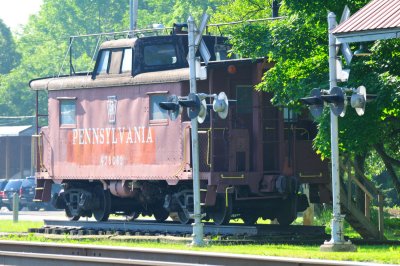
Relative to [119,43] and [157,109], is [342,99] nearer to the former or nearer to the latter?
[157,109]

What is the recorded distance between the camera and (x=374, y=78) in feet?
80.7

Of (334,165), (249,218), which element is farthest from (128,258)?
(249,218)

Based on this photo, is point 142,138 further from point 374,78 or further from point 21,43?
point 21,43

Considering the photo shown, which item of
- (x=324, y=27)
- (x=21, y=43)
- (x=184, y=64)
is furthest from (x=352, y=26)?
(x=21, y=43)

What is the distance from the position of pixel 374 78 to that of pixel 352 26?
10.3 feet

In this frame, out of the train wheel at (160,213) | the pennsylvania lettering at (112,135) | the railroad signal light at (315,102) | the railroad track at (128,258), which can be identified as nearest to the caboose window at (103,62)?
the pennsylvania lettering at (112,135)

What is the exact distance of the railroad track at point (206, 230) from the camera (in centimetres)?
2617

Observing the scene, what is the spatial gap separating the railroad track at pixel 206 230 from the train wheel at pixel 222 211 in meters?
0.40

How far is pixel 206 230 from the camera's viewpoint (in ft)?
89.7

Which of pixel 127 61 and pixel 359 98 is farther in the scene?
pixel 127 61

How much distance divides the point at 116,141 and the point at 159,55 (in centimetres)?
265

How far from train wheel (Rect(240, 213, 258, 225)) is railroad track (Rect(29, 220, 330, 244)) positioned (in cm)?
100

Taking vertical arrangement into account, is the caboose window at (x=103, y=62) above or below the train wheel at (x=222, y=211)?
above

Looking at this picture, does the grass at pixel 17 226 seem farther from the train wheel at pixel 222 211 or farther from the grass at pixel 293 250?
the train wheel at pixel 222 211
